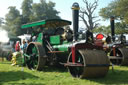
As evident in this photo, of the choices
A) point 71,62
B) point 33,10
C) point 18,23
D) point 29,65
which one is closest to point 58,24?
point 29,65

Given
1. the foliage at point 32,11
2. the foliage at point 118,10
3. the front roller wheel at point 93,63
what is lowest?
the front roller wheel at point 93,63

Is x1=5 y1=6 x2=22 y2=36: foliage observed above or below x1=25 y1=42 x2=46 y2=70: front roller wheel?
above

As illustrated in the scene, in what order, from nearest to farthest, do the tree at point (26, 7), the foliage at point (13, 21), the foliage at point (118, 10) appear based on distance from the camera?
the foliage at point (118, 10), the foliage at point (13, 21), the tree at point (26, 7)

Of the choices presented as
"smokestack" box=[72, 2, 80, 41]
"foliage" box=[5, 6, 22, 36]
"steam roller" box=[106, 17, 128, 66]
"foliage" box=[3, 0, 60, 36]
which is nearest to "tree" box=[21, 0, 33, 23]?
"foliage" box=[3, 0, 60, 36]

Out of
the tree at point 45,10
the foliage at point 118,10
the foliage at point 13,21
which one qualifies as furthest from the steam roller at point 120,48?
the tree at point 45,10

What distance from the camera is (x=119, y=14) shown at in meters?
22.8

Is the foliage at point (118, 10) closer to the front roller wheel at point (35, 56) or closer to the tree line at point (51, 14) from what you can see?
the tree line at point (51, 14)

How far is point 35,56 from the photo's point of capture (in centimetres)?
741

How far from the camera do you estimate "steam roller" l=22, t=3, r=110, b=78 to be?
503cm

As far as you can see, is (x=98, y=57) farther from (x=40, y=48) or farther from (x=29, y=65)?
(x=29, y=65)

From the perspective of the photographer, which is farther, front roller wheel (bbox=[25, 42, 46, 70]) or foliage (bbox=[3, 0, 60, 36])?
foliage (bbox=[3, 0, 60, 36])

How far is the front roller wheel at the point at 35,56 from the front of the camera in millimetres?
6949

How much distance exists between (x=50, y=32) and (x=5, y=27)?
42.9 metres

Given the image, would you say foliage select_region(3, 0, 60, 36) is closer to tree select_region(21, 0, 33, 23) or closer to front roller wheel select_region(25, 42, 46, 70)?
tree select_region(21, 0, 33, 23)
